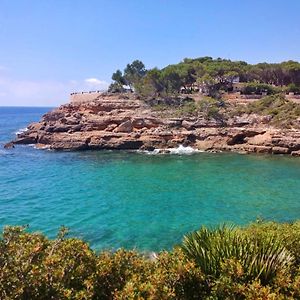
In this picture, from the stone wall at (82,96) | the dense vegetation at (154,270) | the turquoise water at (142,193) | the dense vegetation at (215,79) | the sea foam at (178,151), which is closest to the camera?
the dense vegetation at (154,270)

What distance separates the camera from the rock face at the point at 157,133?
188 feet

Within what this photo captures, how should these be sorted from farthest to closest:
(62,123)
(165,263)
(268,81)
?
(268,81) < (62,123) < (165,263)

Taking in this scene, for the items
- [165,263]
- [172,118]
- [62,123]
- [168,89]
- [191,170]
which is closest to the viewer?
[165,263]

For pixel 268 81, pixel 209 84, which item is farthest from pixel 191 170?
pixel 268 81

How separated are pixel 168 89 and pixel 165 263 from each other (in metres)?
68.3

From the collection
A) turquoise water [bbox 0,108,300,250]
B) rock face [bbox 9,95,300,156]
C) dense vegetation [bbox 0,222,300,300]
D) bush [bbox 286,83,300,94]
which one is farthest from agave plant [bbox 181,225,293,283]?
bush [bbox 286,83,300,94]

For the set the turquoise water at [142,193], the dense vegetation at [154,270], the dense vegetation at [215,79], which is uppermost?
the dense vegetation at [215,79]

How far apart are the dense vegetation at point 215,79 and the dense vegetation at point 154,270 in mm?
65973

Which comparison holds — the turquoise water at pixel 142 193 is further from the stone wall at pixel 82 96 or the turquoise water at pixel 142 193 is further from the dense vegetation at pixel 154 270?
the stone wall at pixel 82 96

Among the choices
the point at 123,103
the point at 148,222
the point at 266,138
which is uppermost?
the point at 123,103

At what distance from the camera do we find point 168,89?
252ft

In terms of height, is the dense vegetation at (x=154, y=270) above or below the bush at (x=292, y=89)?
below

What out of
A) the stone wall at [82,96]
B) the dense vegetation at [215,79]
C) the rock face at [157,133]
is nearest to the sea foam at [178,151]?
the rock face at [157,133]

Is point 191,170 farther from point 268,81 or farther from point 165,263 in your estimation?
point 268,81
